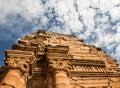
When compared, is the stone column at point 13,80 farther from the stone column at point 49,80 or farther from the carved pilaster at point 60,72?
the carved pilaster at point 60,72

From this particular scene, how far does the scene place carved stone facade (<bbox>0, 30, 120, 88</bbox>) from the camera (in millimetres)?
9953

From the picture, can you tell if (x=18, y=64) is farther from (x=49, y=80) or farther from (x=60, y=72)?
(x=60, y=72)

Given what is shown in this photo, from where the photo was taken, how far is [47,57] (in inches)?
456

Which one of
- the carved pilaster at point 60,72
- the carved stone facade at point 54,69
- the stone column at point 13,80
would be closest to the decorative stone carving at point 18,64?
the carved stone facade at point 54,69

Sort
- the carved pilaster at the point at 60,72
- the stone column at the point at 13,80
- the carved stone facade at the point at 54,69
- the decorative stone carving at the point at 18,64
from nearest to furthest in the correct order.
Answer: the stone column at the point at 13,80, the carved pilaster at the point at 60,72, the carved stone facade at the point at 54,69, the decorative stone carving at the point at 18,64

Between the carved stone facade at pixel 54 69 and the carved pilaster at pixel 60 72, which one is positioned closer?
the carved pilaster at pixel 60 72

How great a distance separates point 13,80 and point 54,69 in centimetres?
206

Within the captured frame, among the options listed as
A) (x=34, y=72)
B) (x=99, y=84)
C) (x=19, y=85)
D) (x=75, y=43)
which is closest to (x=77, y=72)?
(x=99, y=84)

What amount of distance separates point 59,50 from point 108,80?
3.01 meters

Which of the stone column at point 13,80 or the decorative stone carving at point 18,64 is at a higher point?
the decorative stone carving at point 18,64

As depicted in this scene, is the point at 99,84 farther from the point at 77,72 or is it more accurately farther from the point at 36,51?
the point at 36,51

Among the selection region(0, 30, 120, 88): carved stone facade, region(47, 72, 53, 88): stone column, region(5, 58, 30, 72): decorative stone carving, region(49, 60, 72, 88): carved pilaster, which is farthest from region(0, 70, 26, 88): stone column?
region(49, 60, 72, 88): carved pilaster

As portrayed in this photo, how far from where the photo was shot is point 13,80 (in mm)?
9375

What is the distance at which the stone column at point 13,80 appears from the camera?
358 inches
